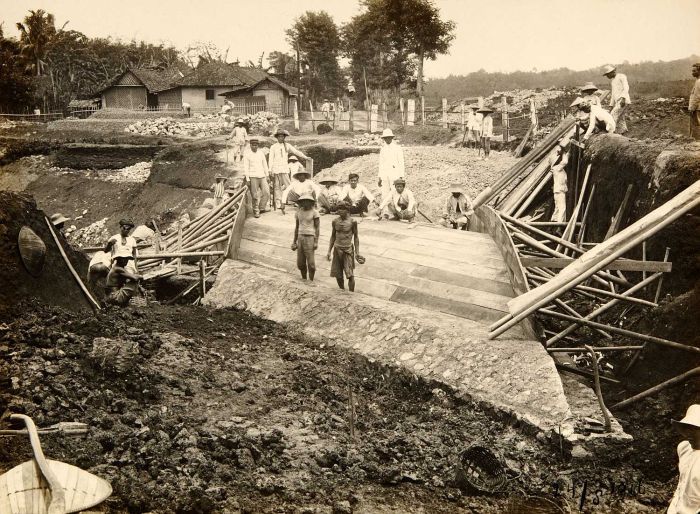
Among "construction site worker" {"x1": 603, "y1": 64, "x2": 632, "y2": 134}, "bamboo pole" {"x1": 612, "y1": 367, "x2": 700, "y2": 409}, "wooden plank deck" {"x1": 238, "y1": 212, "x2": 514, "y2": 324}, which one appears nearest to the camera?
"bamboo pole" {"x1": 612, "y1": 367, "x2": 700, "y2": 409}

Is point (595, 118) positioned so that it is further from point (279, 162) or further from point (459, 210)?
point (279, 162)

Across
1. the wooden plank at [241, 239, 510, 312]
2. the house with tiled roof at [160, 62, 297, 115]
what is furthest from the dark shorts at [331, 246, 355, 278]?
the house with tiled roof at [160, 62, 297, 115]

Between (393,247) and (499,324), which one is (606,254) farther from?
(393,247)

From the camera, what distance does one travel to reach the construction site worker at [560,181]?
10.5 metres

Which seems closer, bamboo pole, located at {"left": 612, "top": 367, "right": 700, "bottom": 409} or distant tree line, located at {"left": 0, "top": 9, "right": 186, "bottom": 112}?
bamboo pole, located at {"left": 612, "top": 367, "right": 700, "bottom": 409}

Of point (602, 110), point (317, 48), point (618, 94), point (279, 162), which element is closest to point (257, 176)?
point (279, 162)

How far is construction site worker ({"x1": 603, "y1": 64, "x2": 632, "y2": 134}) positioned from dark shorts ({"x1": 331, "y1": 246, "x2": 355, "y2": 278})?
20.1 feet

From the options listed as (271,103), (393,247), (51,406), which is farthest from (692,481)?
(271,103)

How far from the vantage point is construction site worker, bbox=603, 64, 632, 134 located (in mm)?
11148

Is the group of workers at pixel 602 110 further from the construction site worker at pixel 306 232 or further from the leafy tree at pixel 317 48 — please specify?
the construction site worker at pixel 306 232

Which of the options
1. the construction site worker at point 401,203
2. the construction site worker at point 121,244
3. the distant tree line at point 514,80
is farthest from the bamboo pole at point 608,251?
the distant tree line at point 514,80

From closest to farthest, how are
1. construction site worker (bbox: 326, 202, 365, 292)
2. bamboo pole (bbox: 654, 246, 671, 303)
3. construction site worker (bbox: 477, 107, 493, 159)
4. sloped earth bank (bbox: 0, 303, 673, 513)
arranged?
sloped earth bank (bbox: 0, 303, 673, 513) < bamboo pole (bbox: 654, 246, 671, 303) < construction site worker (bbox: 326, 202, 365, 292) < construction site worker (bbox: 477, 107, 493, 159)

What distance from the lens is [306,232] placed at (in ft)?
29.1

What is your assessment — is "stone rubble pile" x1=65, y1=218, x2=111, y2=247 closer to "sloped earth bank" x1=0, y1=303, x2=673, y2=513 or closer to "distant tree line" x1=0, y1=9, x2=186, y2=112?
"distant tree line" x1=0, y1=9, x2=186, y2=112
